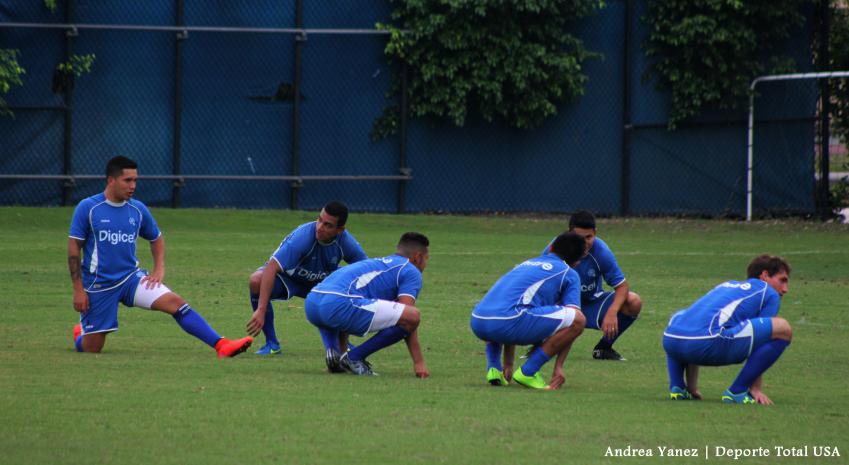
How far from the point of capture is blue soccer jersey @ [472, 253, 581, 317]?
9141 millimetres

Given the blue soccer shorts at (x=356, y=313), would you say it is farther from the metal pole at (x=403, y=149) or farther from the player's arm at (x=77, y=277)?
the metal pole at (x=403, y=149)

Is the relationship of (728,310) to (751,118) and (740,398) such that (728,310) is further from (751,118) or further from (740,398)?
(751,118)

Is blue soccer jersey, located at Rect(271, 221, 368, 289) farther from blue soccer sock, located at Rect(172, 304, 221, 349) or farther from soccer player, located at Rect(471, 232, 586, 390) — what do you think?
soccer player, located at Rect(471, 232, 586, 390)

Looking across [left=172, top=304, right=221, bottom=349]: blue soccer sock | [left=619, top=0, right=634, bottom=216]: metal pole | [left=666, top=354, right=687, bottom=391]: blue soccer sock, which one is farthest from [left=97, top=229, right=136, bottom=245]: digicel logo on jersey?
[left=619, top=0, right=634, bottom=216]: metal pole

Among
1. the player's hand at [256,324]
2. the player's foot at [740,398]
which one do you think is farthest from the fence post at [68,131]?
the player's foot at [740,398]

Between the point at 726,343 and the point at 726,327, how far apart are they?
0.11m

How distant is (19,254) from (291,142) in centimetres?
674

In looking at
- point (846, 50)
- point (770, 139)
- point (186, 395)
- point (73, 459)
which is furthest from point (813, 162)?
point (73, 459)

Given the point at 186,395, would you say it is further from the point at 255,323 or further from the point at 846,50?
the point at 846,50

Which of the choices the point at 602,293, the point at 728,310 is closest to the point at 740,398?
the point at 728,310

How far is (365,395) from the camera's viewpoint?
8531 mm

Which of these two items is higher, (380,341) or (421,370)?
(380,341)

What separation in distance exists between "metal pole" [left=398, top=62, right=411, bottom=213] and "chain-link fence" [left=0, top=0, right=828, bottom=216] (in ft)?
0.14

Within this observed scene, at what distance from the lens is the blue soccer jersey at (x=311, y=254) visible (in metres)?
10.6
